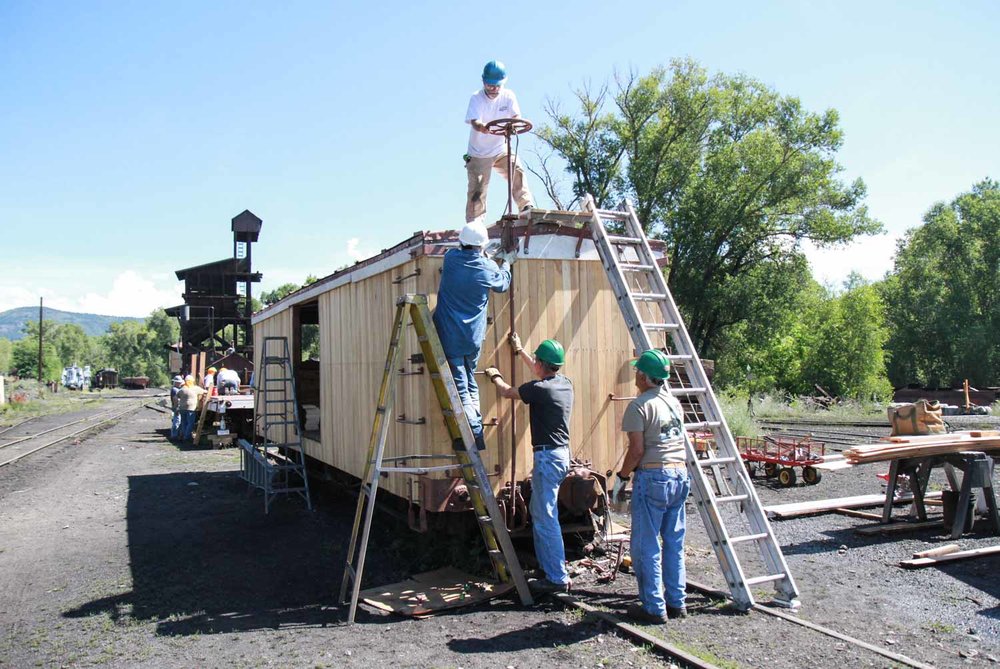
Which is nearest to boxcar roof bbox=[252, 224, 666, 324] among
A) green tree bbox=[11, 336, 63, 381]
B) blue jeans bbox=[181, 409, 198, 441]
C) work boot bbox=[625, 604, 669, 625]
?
work boot bbox=[625, 604, 669, 625]

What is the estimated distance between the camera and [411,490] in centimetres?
653

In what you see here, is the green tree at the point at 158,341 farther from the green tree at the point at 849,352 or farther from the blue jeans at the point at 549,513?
the blue jeans at the point at 549,513

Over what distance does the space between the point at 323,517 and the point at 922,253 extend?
5216 cm

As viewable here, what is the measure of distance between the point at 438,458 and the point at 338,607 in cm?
149

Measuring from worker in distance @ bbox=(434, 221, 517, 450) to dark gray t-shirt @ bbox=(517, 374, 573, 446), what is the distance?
1.61 ft

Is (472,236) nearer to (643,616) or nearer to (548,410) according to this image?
(548,410)

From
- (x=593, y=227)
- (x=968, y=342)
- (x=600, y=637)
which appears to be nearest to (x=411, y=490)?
(x=600, y=637)

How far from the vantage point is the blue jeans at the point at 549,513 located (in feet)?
18.9

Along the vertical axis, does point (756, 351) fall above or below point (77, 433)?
above

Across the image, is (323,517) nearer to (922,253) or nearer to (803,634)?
(803,634)

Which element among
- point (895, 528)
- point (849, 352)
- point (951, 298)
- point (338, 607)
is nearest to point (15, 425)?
point (338, 607)

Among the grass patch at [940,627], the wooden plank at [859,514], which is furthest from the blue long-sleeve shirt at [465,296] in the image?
the wooden plank at [859,514]

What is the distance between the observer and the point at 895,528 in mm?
7930

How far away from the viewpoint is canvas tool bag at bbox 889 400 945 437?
8562 millimetres
